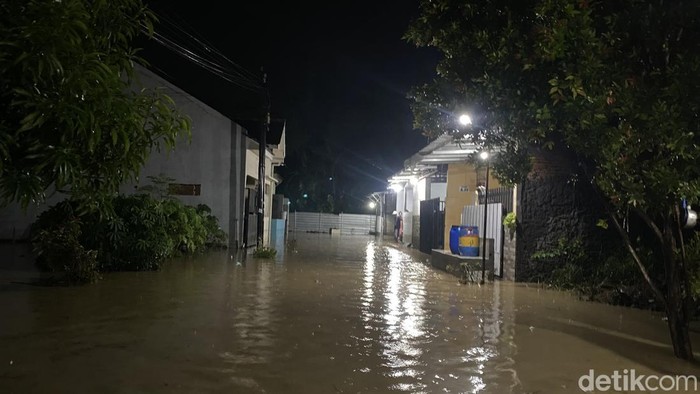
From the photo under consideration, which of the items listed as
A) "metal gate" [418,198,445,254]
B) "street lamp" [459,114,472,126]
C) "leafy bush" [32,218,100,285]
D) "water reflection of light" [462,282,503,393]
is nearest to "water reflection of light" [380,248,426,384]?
"water reflection of light" [462,282,503,393]

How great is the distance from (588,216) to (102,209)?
1108cm

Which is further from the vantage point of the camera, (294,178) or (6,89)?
(294,178)

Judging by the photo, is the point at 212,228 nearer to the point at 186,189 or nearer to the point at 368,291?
the point at 186,189

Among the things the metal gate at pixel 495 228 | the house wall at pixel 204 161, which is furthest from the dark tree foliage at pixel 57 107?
the house wall at pixel 204 161

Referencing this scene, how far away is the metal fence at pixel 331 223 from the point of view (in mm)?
41875

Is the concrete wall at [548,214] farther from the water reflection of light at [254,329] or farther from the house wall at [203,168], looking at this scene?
the house wall at [203,168]

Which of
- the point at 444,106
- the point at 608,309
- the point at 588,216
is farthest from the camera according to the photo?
the point at 588,216

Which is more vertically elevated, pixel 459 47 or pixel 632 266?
pixel 459 47

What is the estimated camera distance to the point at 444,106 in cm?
791

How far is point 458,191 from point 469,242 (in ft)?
17.4

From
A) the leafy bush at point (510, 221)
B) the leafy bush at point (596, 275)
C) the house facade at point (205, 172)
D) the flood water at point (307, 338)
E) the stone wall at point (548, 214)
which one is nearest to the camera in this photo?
the flood water at point (307, 338)

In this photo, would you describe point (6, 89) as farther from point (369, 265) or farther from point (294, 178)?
point (294, 178)

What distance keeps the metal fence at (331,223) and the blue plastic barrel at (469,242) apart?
27191 mm

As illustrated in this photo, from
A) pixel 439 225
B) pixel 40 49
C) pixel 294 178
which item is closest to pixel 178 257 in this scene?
pixel 439 225
